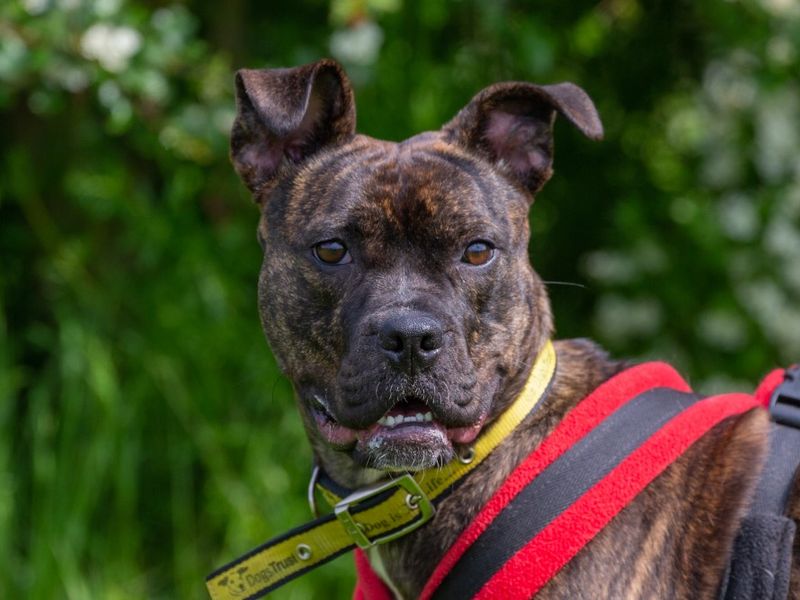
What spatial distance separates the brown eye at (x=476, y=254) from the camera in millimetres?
2977

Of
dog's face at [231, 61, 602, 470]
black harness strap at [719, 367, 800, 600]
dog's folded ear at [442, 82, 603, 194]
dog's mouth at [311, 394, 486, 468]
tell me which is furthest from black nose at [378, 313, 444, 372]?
black harness strap at [719, 367, 800, 600]

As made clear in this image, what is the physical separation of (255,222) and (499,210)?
3.08 m

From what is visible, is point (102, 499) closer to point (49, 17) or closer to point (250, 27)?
point (49, 17)

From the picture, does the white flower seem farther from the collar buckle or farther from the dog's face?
the collar buckle

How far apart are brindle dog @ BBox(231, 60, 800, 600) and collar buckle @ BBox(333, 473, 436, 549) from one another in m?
0.05

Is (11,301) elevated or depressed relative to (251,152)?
depressed

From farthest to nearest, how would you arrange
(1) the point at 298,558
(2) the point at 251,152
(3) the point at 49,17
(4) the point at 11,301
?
1. (4) the point at 11,301
2. (3) the point at 49,17
3. (2) the point at 251,152
4. (1) the point at 298,558

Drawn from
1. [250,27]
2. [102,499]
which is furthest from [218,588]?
[250,27]

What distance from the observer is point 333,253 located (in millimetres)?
2996

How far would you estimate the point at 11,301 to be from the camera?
620cm

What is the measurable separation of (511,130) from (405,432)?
3.49ft

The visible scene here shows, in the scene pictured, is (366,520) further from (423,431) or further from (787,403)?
(787,403)

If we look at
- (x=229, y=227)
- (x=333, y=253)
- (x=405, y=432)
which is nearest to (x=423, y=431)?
(x=405, y=432)

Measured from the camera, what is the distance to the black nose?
2732 millimetres
